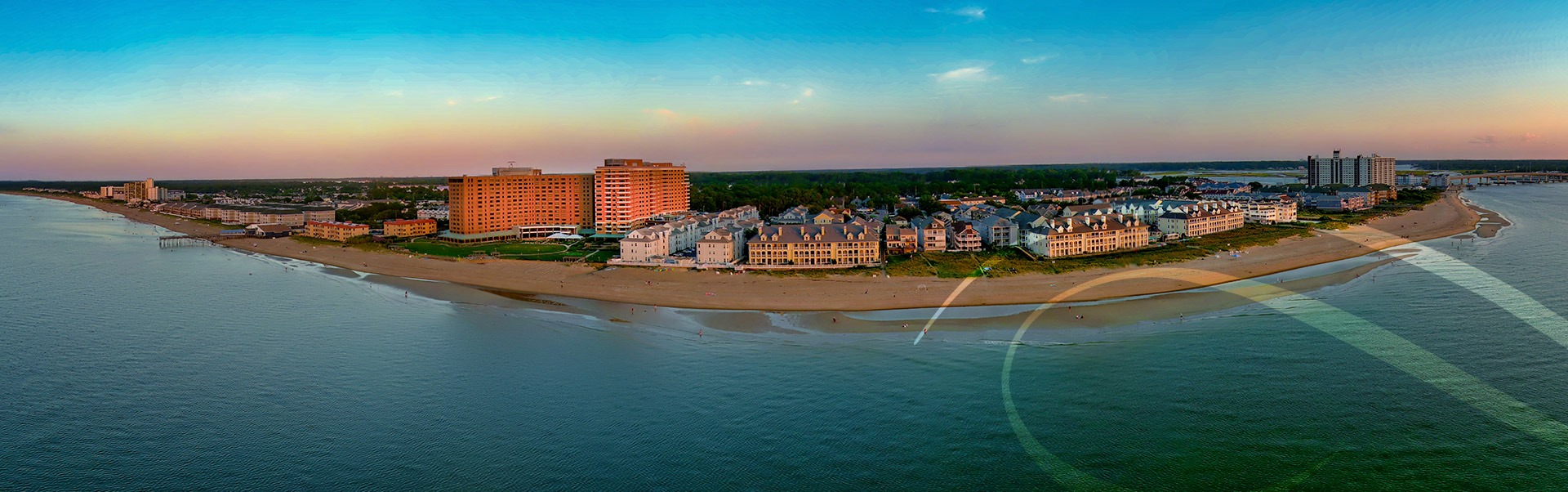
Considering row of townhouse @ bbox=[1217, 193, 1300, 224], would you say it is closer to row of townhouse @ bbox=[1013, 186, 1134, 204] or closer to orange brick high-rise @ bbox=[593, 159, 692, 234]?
row of townhouse @ bbox=[1013, 186, 1134, 204]

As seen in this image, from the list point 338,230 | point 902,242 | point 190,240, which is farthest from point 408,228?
point 902,242

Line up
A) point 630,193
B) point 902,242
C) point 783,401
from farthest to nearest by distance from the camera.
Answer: point 630,193
point 902,242
point 783,401

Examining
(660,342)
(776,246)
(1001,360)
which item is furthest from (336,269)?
(1001,360)

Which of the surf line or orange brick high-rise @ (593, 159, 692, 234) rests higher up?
orange brick high-rise @ (593, 159, 692, 234)

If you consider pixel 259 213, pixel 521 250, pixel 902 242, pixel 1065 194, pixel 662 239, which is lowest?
pixel 521 250

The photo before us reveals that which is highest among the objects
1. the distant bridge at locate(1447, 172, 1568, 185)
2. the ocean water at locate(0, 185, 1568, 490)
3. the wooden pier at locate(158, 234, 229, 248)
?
the distant bridge at locate(1447, 172, 1568, 185)

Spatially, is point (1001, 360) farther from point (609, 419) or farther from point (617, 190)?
point (617, 190)

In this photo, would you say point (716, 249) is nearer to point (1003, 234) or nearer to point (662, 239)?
point (662, 239)

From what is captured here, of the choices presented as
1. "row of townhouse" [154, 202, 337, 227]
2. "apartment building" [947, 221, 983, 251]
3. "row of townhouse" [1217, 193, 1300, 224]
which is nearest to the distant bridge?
"row of townhouse" [1217, 193, 1300, 224]
